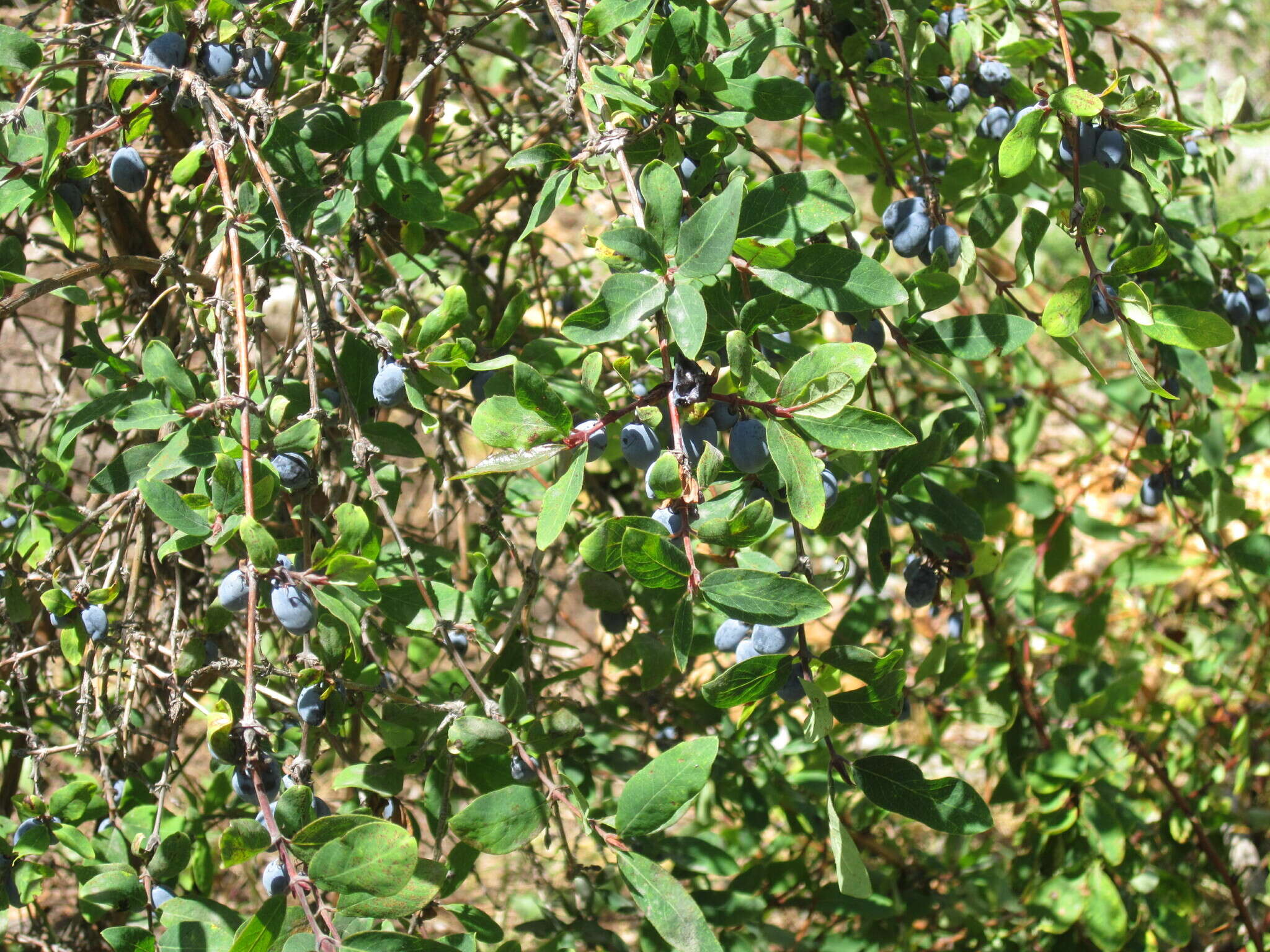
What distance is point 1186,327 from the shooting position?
41.3 inches

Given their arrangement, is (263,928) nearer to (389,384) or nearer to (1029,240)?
(389,384)

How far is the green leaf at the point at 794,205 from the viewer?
0.92m

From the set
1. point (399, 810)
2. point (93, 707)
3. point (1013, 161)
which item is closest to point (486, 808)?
point (399, 810)

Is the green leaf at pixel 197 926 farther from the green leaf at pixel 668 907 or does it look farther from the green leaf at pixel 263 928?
the green leaf at pixel 668 907

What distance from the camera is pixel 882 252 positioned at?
121cm

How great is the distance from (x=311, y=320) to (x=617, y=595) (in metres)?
0.53

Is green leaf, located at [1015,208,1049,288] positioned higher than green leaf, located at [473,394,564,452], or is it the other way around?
green leaf, located at [1015,208,1049,288]

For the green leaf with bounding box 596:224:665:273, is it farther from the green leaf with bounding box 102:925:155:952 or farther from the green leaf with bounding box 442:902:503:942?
the green leaf with bounding box 102:925:155:952

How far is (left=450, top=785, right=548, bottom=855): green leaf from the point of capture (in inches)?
37.2

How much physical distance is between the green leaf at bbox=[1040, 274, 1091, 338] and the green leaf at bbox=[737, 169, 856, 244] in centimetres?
24

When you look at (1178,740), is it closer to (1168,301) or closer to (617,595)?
(1168,301)

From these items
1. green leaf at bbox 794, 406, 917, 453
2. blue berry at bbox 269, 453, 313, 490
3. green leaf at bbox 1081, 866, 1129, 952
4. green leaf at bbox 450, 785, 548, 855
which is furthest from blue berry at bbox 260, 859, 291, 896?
green leaf at bbox 1081, 866, 1129, 952

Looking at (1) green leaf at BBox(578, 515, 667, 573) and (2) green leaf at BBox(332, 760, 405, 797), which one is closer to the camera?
(1) green leaf at BBox(578, 515, 667, 573)

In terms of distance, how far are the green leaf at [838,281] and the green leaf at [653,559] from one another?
0.26 metres
